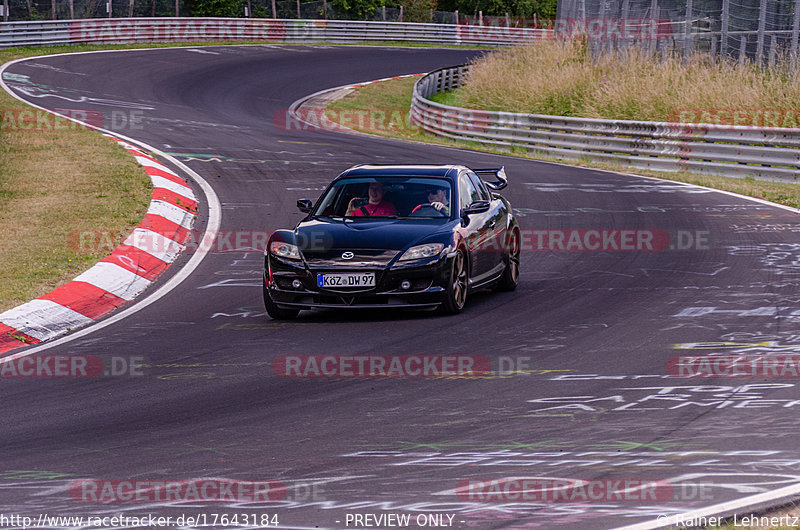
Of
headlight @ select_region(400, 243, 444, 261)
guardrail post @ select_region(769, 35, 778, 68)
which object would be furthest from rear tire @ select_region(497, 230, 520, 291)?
guardrail post @ select_region(769, 35, 778, 68)

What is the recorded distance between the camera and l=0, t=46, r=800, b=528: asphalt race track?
5.39 m

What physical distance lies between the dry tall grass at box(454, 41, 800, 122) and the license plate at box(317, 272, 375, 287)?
17.1 m

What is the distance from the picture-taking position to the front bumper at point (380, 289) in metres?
10.1

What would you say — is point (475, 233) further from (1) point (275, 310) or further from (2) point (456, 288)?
(1) point (275, 310)

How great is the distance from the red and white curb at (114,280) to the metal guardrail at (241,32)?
29.8 m

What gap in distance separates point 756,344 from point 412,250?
316 cm

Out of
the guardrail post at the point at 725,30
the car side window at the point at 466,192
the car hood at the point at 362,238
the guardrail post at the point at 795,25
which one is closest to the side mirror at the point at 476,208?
the car side window at the point at 466,192

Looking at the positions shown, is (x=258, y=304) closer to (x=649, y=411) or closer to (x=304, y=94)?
(x=649, y=411)

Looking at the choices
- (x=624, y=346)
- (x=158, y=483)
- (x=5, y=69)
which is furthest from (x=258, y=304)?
(x=5, y=69)

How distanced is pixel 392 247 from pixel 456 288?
0.73 metres

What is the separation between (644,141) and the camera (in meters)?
25.0

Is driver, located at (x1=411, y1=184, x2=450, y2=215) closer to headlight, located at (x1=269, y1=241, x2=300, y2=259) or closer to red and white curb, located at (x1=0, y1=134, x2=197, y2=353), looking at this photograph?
headlight, located at (x1=269, y1=241, x2=300, y2=259)

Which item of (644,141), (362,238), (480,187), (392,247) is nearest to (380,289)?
(392,247)

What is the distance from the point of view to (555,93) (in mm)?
31969
